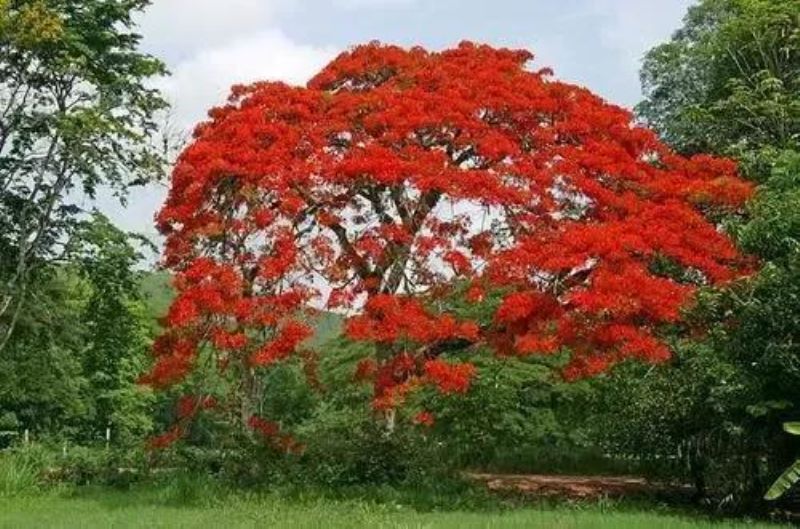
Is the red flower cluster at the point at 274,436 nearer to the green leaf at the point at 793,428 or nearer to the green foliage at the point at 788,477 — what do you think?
the green foliage at the point at 788,477

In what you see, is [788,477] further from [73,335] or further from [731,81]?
[73,335]

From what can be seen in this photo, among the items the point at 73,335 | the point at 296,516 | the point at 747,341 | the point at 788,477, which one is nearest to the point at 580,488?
the point at 747,341

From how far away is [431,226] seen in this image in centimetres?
1562

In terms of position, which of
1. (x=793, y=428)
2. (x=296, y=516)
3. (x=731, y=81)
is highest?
(x=731, y=81)

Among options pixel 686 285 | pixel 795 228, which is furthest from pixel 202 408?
pixel 795 228

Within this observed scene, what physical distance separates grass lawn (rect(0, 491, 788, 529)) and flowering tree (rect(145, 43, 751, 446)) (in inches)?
78.2

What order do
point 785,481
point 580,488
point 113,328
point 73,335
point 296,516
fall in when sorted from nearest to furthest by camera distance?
point 296,516
point 785,481
point 580,488
point 73,335
point 113,328

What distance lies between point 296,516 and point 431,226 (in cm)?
545

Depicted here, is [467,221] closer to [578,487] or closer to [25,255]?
[578,487]

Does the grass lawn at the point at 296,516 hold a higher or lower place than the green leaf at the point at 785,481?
lower

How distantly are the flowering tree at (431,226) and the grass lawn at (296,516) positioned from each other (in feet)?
6.52

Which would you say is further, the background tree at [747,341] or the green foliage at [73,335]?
the green foliage at [73,335]

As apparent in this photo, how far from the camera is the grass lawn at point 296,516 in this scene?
36.1ft

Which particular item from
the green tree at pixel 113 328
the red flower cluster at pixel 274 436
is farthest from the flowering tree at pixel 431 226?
the green tree at pixel 113 328
